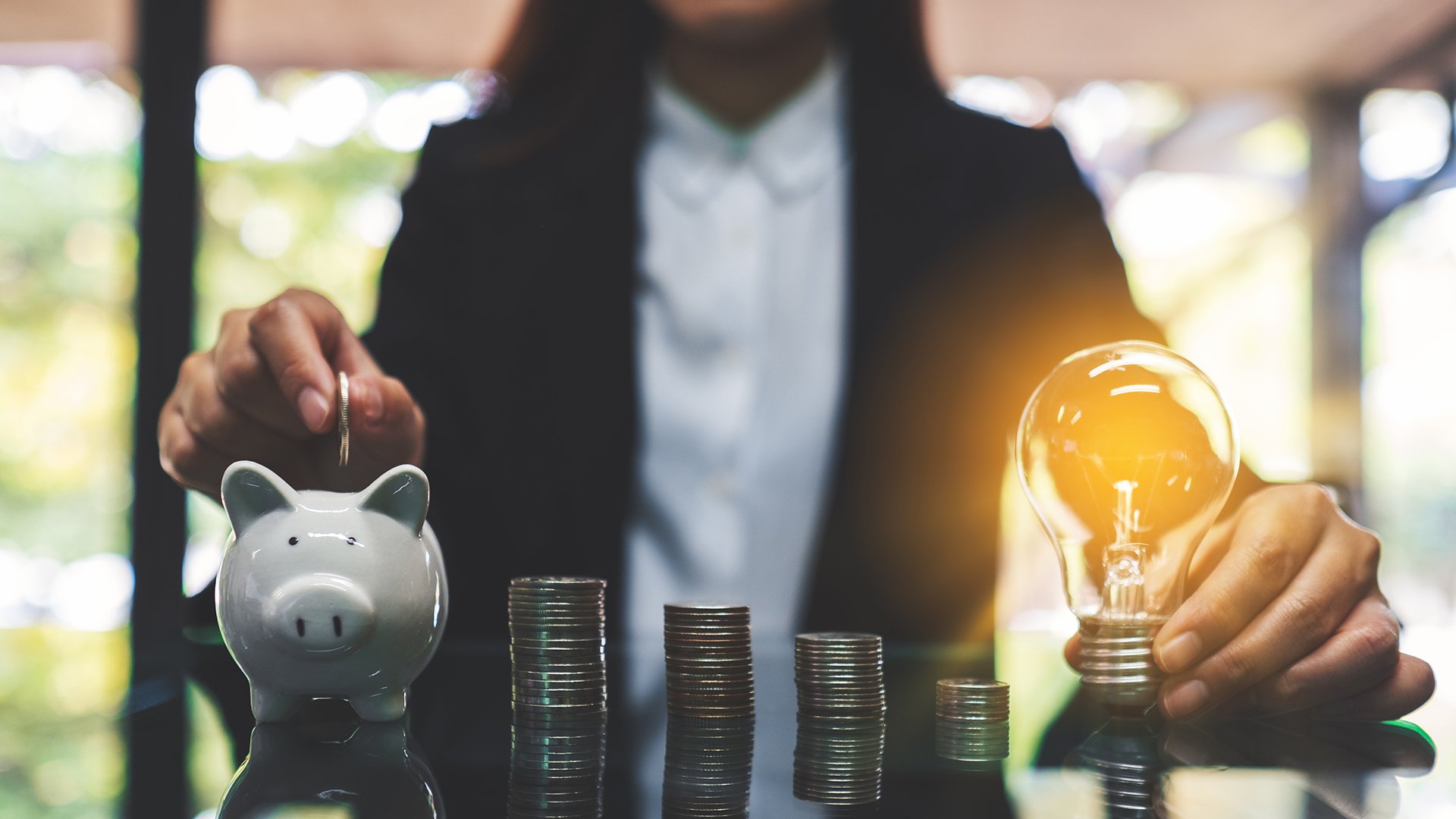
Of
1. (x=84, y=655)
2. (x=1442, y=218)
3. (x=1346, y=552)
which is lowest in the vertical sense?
(x=84, y=655)

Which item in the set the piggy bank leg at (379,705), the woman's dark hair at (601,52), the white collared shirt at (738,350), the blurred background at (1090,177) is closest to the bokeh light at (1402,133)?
the blurred background at (1090,177)

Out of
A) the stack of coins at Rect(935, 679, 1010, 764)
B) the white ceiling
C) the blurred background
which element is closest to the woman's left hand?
the stack of coins at Rect(935, 679, 1010, 764)

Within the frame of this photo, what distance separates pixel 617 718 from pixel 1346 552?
0.52m

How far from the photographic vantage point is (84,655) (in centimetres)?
103

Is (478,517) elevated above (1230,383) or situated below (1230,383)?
below

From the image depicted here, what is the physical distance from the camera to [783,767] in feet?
1.82

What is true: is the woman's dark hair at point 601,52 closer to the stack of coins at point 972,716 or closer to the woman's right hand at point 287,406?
the woman's right hand at point 287,406

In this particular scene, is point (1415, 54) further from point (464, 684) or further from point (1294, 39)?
point (464, 684)

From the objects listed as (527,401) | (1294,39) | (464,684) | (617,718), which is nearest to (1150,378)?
(617,718)

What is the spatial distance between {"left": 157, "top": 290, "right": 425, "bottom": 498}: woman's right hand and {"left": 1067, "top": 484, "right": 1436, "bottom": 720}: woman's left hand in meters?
0.57

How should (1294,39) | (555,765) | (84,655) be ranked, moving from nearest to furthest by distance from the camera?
(555,765), (84,655), (1294,39)

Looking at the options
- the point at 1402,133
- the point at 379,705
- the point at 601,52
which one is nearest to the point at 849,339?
the point at 601,52

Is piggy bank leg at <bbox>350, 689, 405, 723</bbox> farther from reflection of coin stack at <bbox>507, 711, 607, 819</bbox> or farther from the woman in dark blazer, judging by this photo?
the woman in dark blazer

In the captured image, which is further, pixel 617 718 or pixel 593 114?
pixel 593 114
